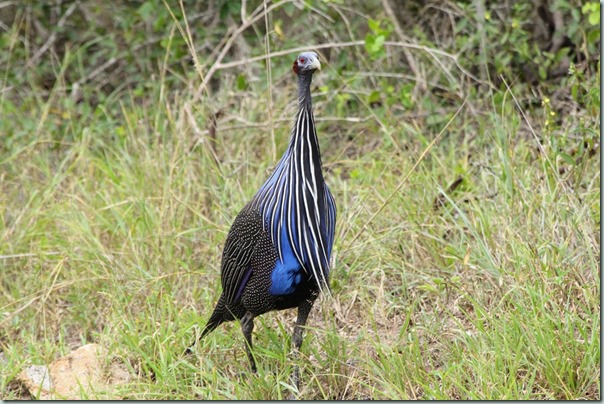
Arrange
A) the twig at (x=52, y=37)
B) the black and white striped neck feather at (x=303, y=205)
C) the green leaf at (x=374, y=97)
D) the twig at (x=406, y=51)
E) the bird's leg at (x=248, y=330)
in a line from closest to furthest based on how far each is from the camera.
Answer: the black and white striped neck feather at (x=303, y=205)
the bird's leg at (x=248, y=330)
the green leaf at (x=374, y=97)
the twig at (x=406, y=51)
the twig at (x=52, y=37)

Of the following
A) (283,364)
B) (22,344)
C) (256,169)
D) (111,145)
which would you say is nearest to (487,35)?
(256,169)

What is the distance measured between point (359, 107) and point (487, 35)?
0.90 meters

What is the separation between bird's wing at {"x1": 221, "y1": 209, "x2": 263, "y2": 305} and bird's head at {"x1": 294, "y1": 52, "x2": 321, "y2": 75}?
560mm

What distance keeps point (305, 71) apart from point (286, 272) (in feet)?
2.43

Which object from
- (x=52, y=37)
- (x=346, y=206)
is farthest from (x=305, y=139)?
(x=52, y=37)

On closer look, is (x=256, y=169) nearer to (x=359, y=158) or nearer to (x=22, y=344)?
(x=359, y=158)

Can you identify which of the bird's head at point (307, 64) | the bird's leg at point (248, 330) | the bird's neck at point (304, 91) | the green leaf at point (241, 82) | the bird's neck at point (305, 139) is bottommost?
the bird's leg at point (248, 330)

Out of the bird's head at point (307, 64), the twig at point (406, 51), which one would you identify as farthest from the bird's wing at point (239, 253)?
the twig at point (406, 51)

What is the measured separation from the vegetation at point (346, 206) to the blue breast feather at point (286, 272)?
35 cm

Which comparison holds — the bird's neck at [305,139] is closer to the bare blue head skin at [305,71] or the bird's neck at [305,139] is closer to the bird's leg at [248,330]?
the bare blue head skin at [305,71]

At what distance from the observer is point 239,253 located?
11.6 ft

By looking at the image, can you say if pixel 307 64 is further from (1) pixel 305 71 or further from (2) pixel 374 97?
(2) pixel 374 97

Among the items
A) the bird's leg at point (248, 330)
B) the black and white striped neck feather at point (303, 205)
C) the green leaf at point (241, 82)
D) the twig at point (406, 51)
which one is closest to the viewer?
the black and white striped neck feather at point (303, 205)

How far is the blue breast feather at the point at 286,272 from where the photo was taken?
11.0 feet
